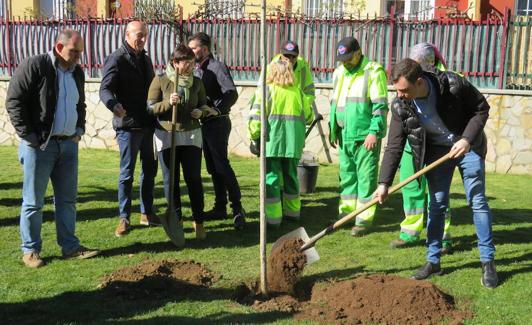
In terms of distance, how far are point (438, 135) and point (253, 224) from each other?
269 cm

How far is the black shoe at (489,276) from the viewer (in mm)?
5133

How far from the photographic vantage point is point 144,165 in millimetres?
6836

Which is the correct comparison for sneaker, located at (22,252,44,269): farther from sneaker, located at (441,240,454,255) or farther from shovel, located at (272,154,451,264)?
sneaker, located at (441,240,454,255)

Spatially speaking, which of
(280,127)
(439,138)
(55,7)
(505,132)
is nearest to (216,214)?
(280,127)

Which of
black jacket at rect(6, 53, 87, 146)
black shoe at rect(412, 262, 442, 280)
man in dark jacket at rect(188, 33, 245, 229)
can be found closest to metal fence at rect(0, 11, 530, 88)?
man in dark jacket at rect(188, 33, 245, 229)

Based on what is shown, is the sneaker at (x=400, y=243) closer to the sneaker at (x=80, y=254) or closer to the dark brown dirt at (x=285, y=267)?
the dark brown dirt at (x=285, y=267)

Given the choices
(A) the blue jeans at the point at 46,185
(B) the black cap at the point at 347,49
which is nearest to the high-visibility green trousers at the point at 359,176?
(B) the black cap at the point at 347,49

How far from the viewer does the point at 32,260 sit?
18.5 ft

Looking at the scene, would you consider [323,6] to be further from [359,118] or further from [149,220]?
[149,220]

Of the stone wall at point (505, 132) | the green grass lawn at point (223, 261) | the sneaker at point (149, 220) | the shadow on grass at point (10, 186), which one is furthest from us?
the stone wall at point (505, 132)

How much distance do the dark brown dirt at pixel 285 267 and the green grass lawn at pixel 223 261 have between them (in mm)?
242

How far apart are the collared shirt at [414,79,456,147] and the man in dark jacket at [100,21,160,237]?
2.87m

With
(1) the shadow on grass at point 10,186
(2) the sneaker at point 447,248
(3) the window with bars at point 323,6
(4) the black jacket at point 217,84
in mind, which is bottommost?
(1) the shadow on grass at point 10,186

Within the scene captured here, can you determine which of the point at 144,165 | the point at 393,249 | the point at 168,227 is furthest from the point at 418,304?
the point at 144,165
